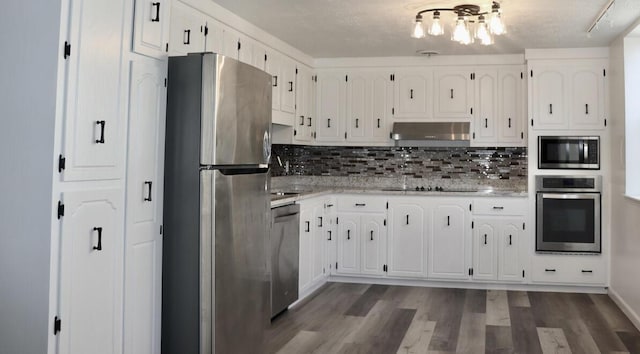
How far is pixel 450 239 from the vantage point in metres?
5.45

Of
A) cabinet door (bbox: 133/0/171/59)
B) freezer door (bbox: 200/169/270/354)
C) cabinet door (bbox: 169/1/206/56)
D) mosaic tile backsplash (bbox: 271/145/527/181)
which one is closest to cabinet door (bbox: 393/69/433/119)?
mosaic tile backsplash (bbox: 271/145/527/181)

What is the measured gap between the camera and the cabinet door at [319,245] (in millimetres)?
5180

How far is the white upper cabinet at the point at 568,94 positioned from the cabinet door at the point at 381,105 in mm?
1412

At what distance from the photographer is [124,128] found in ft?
8.96

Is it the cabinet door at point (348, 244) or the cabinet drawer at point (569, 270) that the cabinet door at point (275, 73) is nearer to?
the cabinet door at point (348, 244)

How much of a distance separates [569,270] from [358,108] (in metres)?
2.63

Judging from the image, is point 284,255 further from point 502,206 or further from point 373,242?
point 502,206

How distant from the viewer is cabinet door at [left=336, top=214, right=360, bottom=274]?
568 centimetres

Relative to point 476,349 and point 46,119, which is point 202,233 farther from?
point 476,349

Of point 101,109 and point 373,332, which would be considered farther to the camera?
point 373,332

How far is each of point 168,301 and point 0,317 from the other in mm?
837

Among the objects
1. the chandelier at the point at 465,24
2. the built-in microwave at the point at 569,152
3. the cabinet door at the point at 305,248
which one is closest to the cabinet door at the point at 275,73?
the cabinet door at the point at 305,248

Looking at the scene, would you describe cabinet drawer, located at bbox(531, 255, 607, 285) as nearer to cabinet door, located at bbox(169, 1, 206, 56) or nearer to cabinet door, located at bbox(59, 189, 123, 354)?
cabinet door, located at bbox(169, 1, 206, 56)

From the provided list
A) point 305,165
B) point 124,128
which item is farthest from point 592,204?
point 124,128
